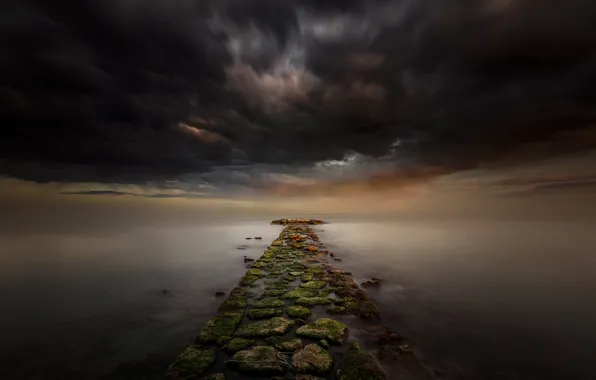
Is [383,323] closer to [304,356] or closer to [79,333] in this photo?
[304,356]

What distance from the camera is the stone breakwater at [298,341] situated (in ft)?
28.0

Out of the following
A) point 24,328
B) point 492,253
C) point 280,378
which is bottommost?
point 24,328

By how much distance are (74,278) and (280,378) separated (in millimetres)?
23921

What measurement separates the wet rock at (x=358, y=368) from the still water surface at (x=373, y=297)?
250 centimetres

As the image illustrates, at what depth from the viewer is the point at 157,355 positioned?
1007 cm

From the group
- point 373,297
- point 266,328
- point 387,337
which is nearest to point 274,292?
point 266,328

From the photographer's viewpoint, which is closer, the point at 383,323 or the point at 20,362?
the point at 20,362

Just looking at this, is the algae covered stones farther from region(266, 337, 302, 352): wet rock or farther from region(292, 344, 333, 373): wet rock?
region(292, 344, 333, 373): wet rock

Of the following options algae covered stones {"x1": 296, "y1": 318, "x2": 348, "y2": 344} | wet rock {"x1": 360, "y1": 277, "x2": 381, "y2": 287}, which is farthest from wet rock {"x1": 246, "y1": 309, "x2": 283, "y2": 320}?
wet rock {"x1": 360, "y1": 277, "x2": 381, "y2": 287}

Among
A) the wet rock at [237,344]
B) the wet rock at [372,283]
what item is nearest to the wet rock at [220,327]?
the wet rock at [237,344]

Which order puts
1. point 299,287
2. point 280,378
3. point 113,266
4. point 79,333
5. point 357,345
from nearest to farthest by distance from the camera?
1. point 280,378
2. point 357,345
3. point 79,333
4. point 299,287
5. point 113,266

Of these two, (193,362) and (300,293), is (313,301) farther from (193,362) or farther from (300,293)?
(193,362)

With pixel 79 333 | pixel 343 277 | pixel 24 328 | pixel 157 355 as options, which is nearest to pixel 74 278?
pixel 24 328

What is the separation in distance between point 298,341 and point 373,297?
27.1ft
